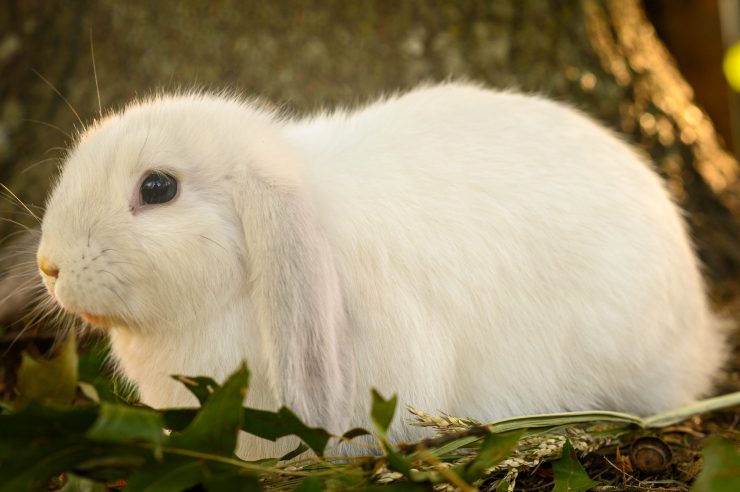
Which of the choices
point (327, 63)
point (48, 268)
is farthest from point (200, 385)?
point (327, 63)

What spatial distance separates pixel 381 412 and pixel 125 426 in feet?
1.50

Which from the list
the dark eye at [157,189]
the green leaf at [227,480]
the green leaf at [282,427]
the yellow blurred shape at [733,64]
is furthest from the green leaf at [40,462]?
the yellow blurred shape at [733,64]

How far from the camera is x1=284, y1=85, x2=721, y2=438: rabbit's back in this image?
2254mm

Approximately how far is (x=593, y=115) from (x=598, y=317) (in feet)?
5.11

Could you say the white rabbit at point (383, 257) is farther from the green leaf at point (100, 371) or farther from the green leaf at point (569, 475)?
the green leaf at point (569, 475)

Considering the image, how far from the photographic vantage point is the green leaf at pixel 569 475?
202cm

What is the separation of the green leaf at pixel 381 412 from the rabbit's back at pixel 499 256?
1.85 feet

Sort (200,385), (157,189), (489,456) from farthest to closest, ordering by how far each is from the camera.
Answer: (157,189)
(200,385)
(489,456)

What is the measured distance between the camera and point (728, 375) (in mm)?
3209

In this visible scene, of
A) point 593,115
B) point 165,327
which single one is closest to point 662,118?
point 593,115

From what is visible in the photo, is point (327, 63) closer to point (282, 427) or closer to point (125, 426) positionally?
point (282, 427)

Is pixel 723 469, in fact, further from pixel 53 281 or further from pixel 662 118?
pixel 662 118

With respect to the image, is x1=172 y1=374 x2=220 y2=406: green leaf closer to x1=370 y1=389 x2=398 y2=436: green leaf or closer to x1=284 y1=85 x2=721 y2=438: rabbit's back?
x1=370 y1=389 x2=398 y2=436: green leaf

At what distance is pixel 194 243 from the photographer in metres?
2.08
